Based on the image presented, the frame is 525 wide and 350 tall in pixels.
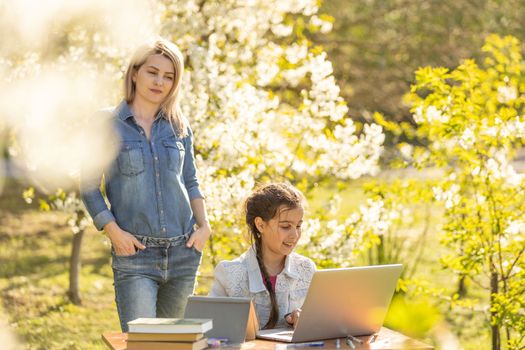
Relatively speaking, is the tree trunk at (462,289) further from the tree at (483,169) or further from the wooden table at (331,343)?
the wooden table at (331,343)

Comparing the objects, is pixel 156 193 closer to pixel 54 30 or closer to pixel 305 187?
pixel 305 187

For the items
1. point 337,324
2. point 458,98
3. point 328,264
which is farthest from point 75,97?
point 337,324

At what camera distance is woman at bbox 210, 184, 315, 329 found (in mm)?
3383

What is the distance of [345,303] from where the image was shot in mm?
2754

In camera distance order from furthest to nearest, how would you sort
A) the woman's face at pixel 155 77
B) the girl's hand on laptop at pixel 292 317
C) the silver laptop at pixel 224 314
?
1. the woman's face at pixel 155 77
2. the girl's hand on laptop at pixel 292 317
3. the silver laptop at pixel 224 314

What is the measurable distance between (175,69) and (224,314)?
1048 mm

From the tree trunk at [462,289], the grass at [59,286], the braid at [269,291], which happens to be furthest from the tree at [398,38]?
the braid at [269,291]

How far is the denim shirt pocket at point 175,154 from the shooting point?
350 centimetres

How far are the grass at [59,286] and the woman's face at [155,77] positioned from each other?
1624 millimetres

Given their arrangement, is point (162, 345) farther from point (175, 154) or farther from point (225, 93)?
point (225, 93)

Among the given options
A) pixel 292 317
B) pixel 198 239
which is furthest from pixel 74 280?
pixel 292 317

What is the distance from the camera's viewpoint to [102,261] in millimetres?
10328

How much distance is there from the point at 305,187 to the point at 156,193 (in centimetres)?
246

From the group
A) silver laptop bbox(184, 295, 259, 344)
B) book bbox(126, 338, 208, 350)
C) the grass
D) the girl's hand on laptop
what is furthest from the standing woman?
the grass
